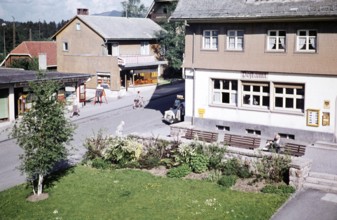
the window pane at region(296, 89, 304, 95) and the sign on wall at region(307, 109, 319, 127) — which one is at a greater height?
the window pane at region(296, 89, 304, 95)

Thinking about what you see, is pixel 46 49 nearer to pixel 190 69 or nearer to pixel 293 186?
pixel 190 69

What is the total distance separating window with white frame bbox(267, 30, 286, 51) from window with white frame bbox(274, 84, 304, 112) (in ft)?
7.16

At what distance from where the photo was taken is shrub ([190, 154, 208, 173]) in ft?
64.7

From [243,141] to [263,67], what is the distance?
5456mm

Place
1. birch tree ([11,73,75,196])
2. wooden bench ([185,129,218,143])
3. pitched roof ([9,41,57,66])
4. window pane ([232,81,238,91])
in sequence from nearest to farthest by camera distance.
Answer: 1. birch tree ([11,73,75,196])
2. wooden bench ([185,129,218,143])
3. window pane ([232,81,238,91])
4. pitched roof ([9,41,57,66])

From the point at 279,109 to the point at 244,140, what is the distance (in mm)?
4374

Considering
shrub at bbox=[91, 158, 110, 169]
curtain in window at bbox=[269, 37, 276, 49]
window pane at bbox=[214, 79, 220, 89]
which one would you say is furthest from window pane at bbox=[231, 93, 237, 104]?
shrub at bbox=[91, 158, 110, 169]

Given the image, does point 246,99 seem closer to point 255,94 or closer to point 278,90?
point 255,94

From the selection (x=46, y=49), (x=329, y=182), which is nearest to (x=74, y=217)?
(x=329, y=182)

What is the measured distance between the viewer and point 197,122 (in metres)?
29.2

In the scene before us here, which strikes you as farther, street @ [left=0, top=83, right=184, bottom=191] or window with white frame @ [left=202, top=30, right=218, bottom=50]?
window with white frame @ [left=202, top=30, right=218, bottom=50]

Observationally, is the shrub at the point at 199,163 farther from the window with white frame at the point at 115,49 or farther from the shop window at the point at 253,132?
the window with white frame at the point at 115,49

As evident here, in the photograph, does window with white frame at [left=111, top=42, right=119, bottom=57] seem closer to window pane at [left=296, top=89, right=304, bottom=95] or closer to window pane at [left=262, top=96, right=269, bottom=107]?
window pane at [left=262, top=96, right=269, bottom=107]

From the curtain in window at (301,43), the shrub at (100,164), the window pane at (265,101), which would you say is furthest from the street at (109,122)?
the curtain in window at (301,43)
